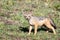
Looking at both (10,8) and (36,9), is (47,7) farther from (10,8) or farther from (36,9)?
(10,8)

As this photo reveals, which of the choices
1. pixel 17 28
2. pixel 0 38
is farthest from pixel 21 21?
pixel 0 38

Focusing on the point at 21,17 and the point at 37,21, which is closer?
the point at 37,21

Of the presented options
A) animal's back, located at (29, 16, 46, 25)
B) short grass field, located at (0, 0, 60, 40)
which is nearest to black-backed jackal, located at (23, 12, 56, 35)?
animal's back, located at (29, 16, 46, 25)

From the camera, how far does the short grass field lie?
33.6ft

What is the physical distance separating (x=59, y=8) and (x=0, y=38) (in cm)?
679

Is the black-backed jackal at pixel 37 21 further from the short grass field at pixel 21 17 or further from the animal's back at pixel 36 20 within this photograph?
the short grass field at pixel 21 17

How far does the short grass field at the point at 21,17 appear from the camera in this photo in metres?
10.2

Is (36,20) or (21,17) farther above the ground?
(36,20)

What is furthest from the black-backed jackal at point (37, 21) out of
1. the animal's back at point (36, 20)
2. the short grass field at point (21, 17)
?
the short grass field at point (21, 17)

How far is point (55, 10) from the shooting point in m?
15.4

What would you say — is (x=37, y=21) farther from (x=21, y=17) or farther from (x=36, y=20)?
(x=21, y=17)

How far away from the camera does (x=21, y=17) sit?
13219 mm

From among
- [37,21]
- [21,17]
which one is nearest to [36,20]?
[37,21]

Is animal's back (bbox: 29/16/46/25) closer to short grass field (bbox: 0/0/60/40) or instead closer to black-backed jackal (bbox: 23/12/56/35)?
black-backed jackal (bbox: 23/12/56/35)
